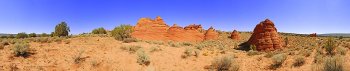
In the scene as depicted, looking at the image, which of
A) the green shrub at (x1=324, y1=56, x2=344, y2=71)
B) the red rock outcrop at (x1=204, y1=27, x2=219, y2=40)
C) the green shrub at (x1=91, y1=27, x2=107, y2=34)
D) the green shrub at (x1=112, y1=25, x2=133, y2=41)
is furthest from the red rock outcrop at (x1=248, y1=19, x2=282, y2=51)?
the green shrub at (x1=91, y1=27, x2=107, y2=34)

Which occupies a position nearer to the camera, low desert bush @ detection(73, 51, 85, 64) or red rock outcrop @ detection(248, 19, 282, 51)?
low desert bush @ detection(73, 51, 85, 64)

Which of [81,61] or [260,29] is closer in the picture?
[81,61]

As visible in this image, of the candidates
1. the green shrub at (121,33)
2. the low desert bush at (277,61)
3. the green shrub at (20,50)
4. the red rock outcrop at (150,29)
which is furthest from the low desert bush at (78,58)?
the red rock outcrop at (150,29)

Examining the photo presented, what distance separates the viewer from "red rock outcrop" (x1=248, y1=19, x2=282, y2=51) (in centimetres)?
4934

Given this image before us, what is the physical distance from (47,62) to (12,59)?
77.4 inches

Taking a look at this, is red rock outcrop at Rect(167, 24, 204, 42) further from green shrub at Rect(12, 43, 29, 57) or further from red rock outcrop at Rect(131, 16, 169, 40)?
green shrub at Rect(12, 43, 29, 57)

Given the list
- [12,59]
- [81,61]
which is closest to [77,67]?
[81,61]

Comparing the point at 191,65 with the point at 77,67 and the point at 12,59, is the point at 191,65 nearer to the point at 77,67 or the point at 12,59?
the point at 77,67

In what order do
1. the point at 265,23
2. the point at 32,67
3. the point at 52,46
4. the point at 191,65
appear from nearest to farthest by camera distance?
the point at 32,67 → the point at 191,65 → the point at 52,46 → the point at 265,23

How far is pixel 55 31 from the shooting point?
203ft

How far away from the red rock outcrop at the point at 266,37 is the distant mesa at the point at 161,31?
18081 mm

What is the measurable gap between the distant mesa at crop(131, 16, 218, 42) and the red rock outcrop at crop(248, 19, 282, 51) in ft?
59.3

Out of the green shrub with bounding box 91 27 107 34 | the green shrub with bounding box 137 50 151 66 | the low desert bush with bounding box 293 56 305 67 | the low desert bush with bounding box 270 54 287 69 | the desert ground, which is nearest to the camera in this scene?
the desert ground

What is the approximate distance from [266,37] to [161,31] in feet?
70.1
